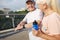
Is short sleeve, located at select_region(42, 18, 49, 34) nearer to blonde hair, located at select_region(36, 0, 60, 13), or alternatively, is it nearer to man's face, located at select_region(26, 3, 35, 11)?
blonde hair, located at select_region(36, 0, 60, 13)

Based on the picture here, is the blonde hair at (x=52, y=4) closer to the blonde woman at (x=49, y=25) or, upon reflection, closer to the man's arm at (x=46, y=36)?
the blonde woman at (x=49, y=25)

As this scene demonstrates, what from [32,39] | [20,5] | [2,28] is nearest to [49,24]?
[32,39]

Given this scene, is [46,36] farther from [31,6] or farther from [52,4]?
[31,6]

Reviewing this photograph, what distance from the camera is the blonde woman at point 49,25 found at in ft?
3.09

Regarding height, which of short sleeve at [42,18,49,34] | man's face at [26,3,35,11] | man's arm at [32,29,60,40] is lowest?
man's arm at [32,29,60,40]

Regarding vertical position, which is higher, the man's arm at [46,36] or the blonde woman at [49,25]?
the blonde woman at [49,25]

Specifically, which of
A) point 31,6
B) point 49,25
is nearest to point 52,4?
point 49,25

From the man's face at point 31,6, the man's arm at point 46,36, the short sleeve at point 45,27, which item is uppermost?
the man's face at point 31,6

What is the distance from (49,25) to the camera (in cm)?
97

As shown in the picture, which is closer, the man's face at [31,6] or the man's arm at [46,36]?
the man's arm at [46,36]

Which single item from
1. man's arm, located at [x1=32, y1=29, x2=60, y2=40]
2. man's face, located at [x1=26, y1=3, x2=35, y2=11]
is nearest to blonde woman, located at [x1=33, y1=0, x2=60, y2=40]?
man's arm, located at [x1=32, y1=29, x2=60, y2=40]

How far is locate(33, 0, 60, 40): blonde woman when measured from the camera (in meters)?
0.94

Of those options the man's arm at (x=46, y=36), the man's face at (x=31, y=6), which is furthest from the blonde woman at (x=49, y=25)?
the man's face at (x=31, y=6)

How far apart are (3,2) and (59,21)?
154 cm
